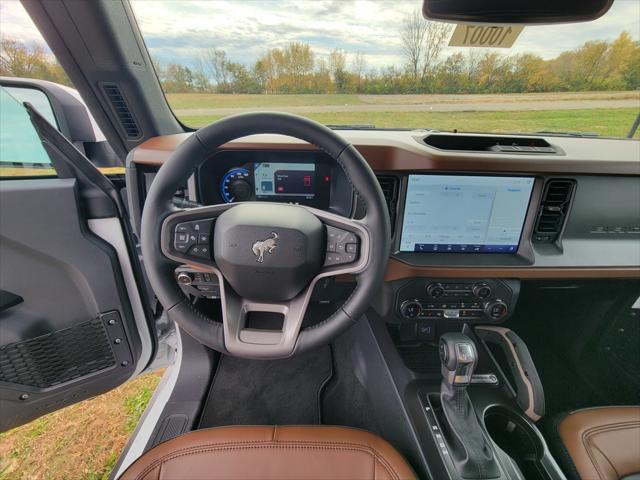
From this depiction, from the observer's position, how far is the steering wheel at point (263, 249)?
0.96 m

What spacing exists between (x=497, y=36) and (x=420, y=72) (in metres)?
0.32

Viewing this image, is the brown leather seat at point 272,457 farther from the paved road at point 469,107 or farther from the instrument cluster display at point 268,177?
the paved road at point 469,107

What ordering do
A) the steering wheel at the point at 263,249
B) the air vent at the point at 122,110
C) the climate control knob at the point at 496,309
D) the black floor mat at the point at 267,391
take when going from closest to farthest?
the steering wheel at the point at 263,249 < the air vent at the point at 122,110 < the climate control knob at the point at 496,309 < the black floor mat at the point at 267,391

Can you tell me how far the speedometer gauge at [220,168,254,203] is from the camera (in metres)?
1.42

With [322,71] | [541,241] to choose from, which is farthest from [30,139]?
[541,241]

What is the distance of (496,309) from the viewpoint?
161cm

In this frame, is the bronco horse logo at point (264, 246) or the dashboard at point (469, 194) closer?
the bronco horse logo at point (264, 246)

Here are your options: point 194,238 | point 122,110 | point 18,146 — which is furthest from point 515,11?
point 18,146

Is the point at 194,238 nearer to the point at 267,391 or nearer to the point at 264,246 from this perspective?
the point at 264,246

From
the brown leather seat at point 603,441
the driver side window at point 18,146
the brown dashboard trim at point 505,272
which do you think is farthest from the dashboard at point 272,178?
the brown leather seat at point 603,441

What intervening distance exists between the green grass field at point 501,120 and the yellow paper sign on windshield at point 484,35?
39cm

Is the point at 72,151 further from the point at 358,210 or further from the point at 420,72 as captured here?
the point at 420,72

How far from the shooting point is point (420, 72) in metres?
1.48

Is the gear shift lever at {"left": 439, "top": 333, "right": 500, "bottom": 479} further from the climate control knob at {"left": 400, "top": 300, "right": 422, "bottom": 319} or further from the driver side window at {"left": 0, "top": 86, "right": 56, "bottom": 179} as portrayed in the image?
the driver side window at {"left": 0, "top": 86, "right": 56, "bottom": 179}
